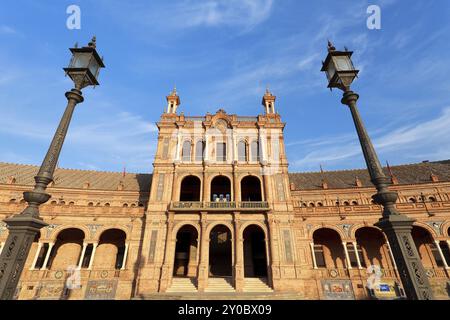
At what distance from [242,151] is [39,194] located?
21.9 metres

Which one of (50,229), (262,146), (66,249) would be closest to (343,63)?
(262,146)

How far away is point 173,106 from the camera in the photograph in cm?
2981

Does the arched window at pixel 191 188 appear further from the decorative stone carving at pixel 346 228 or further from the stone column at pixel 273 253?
the decorative stone carving at pixel 346 228

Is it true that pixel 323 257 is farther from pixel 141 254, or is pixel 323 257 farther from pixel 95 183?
pixel 95 183

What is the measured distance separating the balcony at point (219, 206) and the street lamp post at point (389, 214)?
16010 millimetres

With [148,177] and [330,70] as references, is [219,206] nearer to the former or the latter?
[148,177]

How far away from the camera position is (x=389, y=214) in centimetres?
662

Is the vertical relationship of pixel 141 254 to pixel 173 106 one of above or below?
below

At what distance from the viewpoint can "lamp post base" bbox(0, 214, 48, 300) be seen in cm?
583

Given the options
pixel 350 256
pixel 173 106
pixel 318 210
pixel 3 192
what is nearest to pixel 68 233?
pixel 3 192

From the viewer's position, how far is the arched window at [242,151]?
26961 mm

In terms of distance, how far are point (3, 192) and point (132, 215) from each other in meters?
18.5
